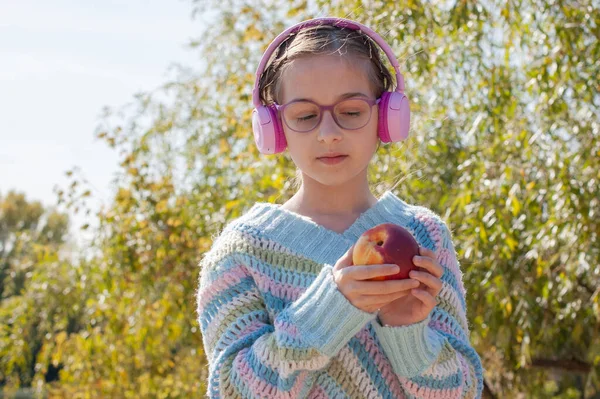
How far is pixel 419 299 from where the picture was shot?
1.50 m

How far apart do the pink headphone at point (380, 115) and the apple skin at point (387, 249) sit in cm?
29

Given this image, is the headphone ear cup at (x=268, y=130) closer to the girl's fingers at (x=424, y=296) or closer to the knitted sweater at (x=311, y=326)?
the knitted sweater at (x=311, y=326)

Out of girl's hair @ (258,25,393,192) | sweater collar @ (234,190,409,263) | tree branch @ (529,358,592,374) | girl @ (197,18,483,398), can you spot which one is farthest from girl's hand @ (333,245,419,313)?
tree branch @ (529,358,592,374)

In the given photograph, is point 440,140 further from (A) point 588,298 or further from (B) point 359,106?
(B) point 359,106

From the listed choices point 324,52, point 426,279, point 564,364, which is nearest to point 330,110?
point 324,52

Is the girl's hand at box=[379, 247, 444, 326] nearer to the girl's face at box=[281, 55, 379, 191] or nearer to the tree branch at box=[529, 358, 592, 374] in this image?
the girl's face at box=[281, 55, 379, 191]

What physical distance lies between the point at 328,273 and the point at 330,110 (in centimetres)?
33

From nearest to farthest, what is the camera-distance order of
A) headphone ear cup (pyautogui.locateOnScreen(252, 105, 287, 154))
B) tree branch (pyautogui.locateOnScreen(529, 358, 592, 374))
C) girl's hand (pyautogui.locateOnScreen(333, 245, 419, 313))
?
girl's hand (pyautogui.locateOnScreen(333, 245, 419, 313)) < headphone ear cup (pyautogui.locateOnScreen(252, 105, 287, 154)) < tree branch (pyautogui.locateOnScreen(529, 358, 592, 374))

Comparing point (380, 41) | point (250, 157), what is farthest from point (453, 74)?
point (380, 41)

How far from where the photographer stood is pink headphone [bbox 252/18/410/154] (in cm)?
172

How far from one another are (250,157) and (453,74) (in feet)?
3.86

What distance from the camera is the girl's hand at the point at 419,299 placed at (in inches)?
58.3

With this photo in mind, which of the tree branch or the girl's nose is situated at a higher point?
the girl's nose

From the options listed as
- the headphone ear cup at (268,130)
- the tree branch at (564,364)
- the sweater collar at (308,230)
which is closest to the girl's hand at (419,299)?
the sweater collar at (308,230)
